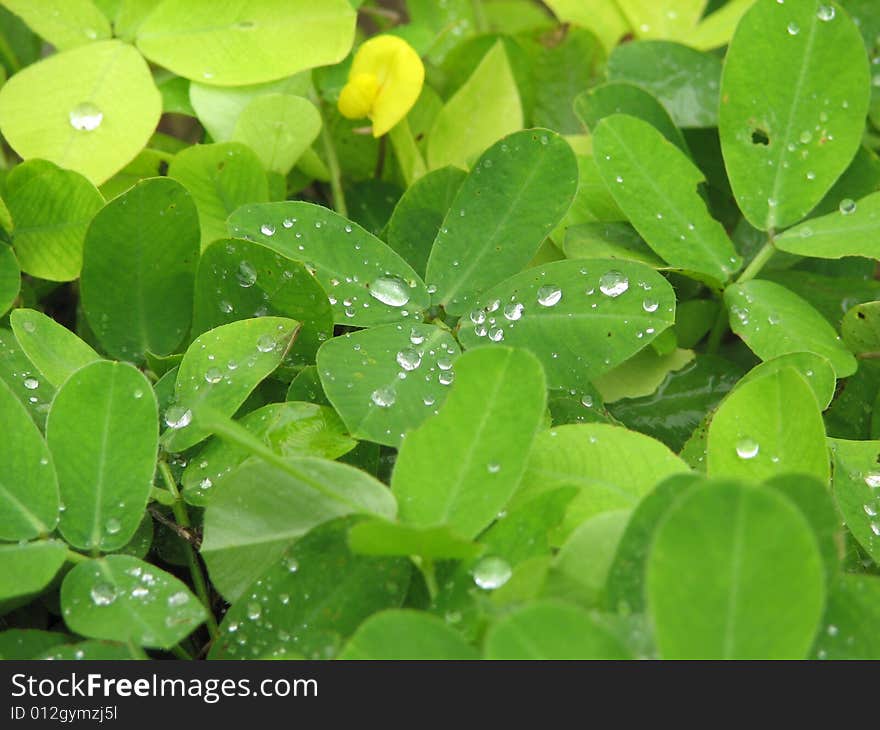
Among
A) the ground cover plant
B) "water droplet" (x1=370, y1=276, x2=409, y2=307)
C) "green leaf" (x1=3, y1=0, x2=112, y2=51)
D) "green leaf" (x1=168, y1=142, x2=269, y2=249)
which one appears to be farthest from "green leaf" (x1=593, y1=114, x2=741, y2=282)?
"green leaf" (x1=3, y1=0, x2=112, y2=51)

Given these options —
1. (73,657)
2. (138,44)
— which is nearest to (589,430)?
(73,657)

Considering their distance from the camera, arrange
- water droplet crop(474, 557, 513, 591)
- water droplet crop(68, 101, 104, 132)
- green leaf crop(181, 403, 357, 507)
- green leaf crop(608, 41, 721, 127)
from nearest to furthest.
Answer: water droplet crop(474, 557, 513, 591), green leaf crop(181, 403, 357, 507), water droplet crop(68, 101, 104, 132), green leaf crop(608, 41, 721, 127)

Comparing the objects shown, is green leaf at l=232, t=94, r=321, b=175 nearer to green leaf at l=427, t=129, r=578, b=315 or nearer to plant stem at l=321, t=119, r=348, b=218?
plant stem at l=321, t=119, r=348, b=218

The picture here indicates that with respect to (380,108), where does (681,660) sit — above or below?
below

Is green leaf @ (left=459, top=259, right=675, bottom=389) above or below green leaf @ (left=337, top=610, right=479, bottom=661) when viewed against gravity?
above

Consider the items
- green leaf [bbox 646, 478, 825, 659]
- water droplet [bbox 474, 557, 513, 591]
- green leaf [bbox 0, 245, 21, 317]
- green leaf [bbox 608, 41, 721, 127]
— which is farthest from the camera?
green leaf [bbox 608, 41, 721, 127]

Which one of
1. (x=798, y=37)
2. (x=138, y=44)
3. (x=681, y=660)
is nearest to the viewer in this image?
(x=681, y=660)

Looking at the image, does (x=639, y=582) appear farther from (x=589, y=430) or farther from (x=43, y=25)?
(x=43, y=25)
